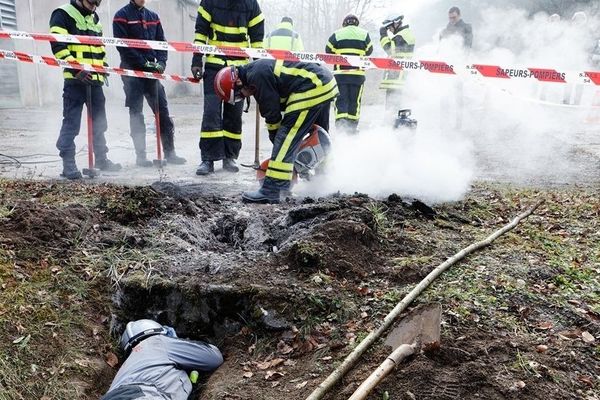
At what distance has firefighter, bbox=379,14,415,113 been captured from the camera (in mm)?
8328

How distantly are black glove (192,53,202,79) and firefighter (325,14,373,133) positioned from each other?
7.28 feet

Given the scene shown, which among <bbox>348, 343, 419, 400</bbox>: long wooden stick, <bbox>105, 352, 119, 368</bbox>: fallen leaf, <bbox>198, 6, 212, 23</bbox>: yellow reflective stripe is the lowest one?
<bbox>105, 352, 119, 368</bbox>: fallen leaf

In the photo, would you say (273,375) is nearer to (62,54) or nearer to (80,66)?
(80,66)

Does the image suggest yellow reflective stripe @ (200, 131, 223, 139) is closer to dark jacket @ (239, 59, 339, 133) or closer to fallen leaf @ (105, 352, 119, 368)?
dark jacket @ (239, 59, 339, 133)

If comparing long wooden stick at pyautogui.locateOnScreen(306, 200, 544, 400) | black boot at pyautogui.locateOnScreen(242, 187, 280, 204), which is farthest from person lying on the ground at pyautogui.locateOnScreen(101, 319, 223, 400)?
black boot at pyautogui.locateOnScreen(242, 187, 280, 204)

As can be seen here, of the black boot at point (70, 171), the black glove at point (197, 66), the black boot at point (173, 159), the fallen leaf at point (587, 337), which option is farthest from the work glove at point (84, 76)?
the fallen leaf at point (587, 337)

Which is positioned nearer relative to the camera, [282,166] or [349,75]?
[282,166]

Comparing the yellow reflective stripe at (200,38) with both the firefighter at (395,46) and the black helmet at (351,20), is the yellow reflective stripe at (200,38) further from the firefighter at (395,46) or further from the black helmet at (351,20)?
the firefighter at (395,46)

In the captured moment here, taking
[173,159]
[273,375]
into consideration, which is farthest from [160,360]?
[173,159]

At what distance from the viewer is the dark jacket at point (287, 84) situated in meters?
4.89

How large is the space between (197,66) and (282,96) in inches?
71.4

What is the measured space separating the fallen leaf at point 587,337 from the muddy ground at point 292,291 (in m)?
0.01

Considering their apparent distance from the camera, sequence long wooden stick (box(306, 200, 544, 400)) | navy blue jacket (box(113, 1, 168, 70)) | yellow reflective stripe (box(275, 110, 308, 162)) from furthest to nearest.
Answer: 1. navy blue jacket (box(113, 1, 168, 70))
2. yellow reflective stripe (box(275, 110, 308, 162))
3. long wooden stick (box(306, 200, 544, 400))

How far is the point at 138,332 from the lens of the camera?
10.6 feet
